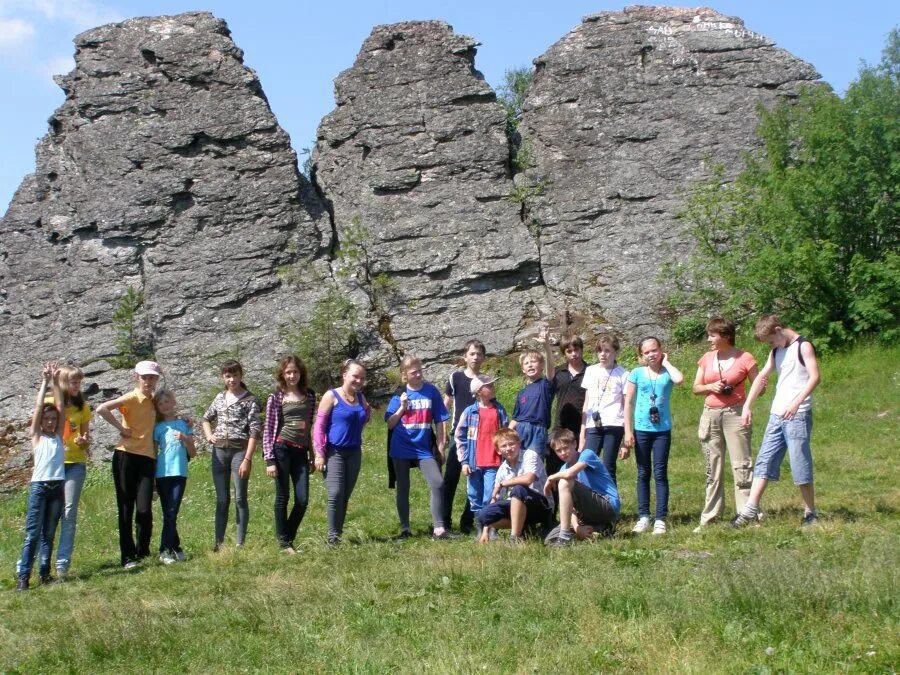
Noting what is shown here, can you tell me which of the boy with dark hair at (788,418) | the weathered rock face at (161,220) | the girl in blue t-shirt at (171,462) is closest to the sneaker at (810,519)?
the boy with dark hair at (788,418)

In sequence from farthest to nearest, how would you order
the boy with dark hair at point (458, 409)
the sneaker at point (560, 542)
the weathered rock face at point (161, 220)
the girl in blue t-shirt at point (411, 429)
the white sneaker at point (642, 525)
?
the weathered rock face at point (161, 220) < the boy with dark hair at point (458, 409) < the girl in blue t-shirt at point (411, 429) < the white sneaker at point (642, 525) < the sneaker at point (560, 542)

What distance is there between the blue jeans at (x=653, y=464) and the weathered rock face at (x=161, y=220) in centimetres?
1085

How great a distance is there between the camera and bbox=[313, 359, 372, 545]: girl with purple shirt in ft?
30.2

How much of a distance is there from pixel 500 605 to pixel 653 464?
3130 millimetres

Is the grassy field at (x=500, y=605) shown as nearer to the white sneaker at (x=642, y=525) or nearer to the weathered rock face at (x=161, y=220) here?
the white sneaker at (x=642, y=525)

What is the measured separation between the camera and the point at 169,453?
951 cm

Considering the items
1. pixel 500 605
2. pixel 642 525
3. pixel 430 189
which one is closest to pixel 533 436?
pixel 642 525

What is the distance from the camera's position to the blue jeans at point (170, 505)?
9328mm

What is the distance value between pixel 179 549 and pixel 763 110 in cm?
1369

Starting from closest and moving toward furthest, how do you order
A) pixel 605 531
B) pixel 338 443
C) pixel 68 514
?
pixel 605 531 → pixel 68 514 → pixel 338 443

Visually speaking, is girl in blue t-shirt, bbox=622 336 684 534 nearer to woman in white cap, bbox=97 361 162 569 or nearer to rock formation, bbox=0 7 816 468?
woman in white cap, bbox=97 361 162 569

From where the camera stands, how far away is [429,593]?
22.1 ft

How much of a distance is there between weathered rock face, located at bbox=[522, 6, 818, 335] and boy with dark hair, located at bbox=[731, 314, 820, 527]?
10292 millimetres

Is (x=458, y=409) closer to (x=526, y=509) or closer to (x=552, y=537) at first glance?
(x=526, y=509)
